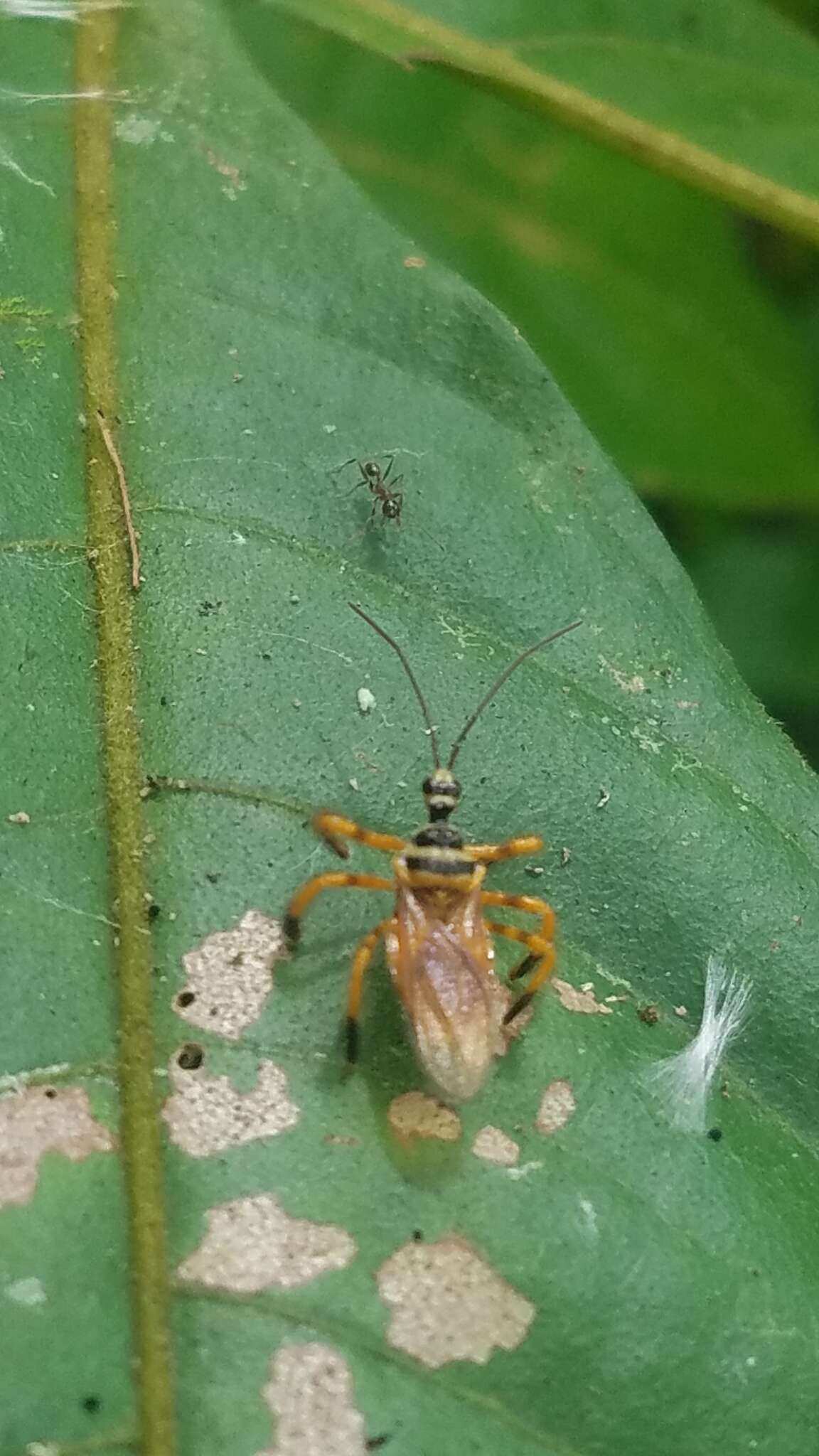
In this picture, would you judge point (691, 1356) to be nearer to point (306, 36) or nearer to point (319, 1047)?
point (319, 1047)

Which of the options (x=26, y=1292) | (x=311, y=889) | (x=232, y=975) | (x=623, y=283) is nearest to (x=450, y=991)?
(x=311, y=889)

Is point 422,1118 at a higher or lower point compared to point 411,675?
lower

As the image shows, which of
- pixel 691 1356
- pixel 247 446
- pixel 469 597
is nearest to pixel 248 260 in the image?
pixel 247 446

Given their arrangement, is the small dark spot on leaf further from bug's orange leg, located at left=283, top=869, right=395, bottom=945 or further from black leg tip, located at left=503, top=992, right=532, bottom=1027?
black leg tip, located at left=503, top=992, right=532, bottom=1027

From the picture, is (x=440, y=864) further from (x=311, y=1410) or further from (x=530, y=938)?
(x=311, y=1410)

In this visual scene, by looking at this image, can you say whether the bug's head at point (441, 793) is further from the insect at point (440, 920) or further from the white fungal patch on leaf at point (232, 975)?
the white fungal patch on leaf at point (232, 975)
